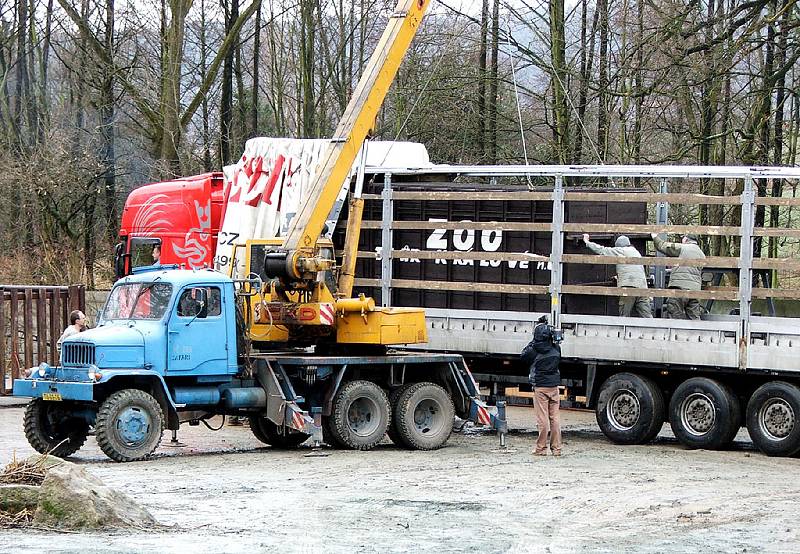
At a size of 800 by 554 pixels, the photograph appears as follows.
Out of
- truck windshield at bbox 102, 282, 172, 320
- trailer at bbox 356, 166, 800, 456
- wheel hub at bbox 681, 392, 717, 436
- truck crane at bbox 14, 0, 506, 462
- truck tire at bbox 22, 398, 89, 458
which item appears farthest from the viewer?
wheel hub at bbox 681, 392, 717, 436

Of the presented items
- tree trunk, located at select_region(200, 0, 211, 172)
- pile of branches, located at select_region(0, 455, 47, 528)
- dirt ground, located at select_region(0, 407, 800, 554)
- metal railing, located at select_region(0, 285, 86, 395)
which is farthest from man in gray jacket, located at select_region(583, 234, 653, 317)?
tree trunk, located at select_region(200, 0, 211, 172)

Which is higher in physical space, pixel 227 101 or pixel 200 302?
pixel 227 101

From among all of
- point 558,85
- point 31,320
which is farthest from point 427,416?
point 558,85

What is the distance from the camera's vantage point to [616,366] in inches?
707

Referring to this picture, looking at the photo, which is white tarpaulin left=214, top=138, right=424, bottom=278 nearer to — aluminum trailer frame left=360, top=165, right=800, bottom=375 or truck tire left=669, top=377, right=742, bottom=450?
aluminum trailer frame left=360, top=165, right=800, bottom=375

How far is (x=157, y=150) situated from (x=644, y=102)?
12427 mm

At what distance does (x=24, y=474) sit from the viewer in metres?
10.8

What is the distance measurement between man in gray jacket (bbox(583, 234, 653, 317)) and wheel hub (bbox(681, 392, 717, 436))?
1.34 meters

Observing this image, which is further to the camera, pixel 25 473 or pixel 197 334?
pixel 197 334

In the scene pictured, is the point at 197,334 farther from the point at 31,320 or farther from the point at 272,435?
the point at 31,320

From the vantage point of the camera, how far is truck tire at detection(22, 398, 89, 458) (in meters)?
15.6

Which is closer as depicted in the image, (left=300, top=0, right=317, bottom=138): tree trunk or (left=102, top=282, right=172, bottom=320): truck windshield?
(left=102, top=282, right=172, bottom=320): truck windshield

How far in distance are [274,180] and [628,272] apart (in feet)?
19.1

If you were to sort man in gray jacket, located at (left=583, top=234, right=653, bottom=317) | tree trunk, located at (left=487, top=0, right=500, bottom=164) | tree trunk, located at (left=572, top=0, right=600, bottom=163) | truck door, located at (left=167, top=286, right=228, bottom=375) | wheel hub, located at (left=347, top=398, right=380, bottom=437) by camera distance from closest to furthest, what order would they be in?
truck door, located at (left=167, top=286, right=228, bottom=375) < wheel hub, located at (left=347, top=398, right=380, bottom=437) < man in gray jacket, located at (left=583, top=234, right=653, bottom=317) < tree trunk, located at (left=572, top=0, right=600, bottom=163) < tree trunk, located at (left=487, top=0, right=500, bottom=164)
